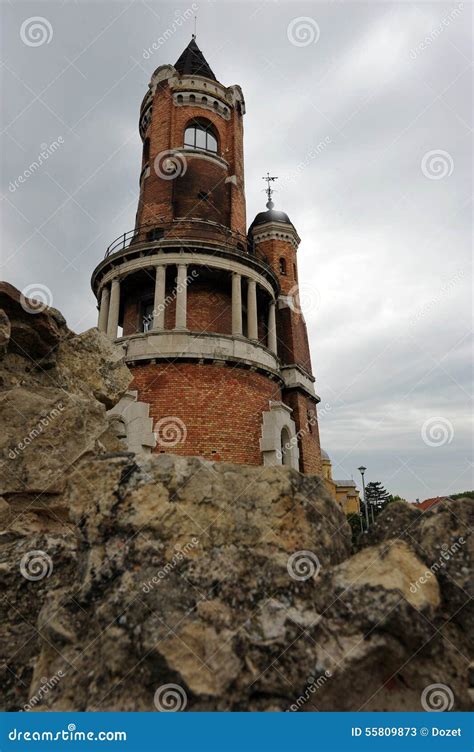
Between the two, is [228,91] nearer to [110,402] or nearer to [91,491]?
[110,402]

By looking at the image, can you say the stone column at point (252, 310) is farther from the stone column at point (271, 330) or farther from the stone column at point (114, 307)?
the stone column at point (114, 307)

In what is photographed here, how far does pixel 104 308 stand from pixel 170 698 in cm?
1687

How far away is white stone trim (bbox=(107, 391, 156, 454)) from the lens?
13789mm

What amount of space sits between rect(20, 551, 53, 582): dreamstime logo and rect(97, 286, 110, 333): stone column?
14821 millimetres

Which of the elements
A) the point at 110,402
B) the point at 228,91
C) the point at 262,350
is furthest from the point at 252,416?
the point at 228,91

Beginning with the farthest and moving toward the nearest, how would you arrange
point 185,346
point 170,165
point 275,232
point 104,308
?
1. point 275,232
2. point 170,165
3. point 104,308
4. point 185,346

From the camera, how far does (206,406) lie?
48.0ft

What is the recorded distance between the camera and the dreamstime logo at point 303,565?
328cm

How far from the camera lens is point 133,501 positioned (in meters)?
3.68
